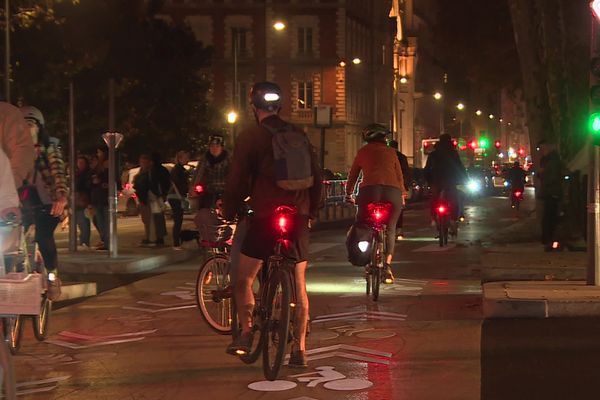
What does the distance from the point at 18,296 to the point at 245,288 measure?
264 centimetres

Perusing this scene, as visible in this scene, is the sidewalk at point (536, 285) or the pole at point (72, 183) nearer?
the sidewalk at point (536, 285)

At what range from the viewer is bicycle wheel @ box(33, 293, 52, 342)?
9028 millimetres

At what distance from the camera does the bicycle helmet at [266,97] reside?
757cm

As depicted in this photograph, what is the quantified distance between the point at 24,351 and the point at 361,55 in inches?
2835

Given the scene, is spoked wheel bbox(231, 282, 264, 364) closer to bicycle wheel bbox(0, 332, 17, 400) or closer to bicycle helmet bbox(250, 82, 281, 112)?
bicycle helmet bbox(250, 82, 281, 112)

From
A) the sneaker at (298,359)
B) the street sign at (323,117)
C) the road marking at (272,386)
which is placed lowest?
the road marking at (272,386)

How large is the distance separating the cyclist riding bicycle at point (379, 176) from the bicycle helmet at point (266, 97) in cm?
415

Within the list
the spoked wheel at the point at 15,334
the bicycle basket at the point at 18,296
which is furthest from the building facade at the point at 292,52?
the bicycle basket at the point at 18,296

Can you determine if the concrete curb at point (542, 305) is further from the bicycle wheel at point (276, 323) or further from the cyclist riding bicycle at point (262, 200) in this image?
the bicycle wheel at point (276, 323)

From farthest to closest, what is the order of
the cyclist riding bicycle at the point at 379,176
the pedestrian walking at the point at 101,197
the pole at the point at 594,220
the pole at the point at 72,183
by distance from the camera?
the pedestrian walking at the point at 101,197, the pole at the point at 72,183, the cyclist riding bicycle at the point at 379,176, the pole at the point at 594,220

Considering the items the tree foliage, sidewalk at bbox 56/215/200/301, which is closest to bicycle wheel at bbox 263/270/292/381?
sidewalk at bbox 56/215/200/301

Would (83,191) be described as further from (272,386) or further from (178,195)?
(272,386)

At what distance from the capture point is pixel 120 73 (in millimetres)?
50188

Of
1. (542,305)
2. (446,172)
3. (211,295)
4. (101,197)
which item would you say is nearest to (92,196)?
(101,197)
